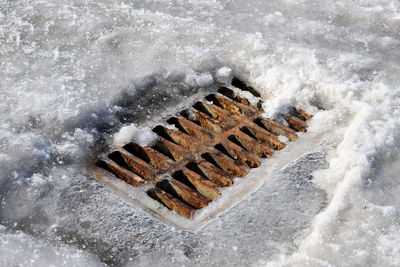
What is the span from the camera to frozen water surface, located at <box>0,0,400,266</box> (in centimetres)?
221

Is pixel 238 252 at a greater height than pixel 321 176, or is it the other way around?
pixel 321 176

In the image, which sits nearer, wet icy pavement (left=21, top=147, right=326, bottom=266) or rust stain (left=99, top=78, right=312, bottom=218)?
wet icy pavement (left=21, top=147, right=326, bottom=266)

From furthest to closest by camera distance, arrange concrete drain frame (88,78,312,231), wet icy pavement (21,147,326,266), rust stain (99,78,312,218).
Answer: rust stain (99,78,312,218)
concrete drain frame (88,78,312,231)
wet icy pavement (21,147,326,266)

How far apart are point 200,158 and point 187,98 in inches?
22.4

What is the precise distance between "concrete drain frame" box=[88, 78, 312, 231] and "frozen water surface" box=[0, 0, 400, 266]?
0.08 metres

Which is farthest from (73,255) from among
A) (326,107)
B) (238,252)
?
(326,107)

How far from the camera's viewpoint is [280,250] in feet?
7.14

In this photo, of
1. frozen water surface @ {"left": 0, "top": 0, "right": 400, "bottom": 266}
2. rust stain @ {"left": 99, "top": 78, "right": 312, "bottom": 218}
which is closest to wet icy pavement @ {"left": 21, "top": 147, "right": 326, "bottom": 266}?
frozen water surface @ {"left": 0, "top": 0, "right": 400, "bottom": 266}

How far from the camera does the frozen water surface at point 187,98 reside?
221cm

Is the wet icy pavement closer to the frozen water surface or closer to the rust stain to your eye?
the frozen water surface

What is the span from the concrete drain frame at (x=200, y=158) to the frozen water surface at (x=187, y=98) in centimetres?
8

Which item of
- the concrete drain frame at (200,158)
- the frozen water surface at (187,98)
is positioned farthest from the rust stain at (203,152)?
the frozen water surface at (187,98)

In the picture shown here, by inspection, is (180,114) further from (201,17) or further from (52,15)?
(52,15)

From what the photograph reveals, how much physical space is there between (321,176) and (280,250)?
0.52 metres
